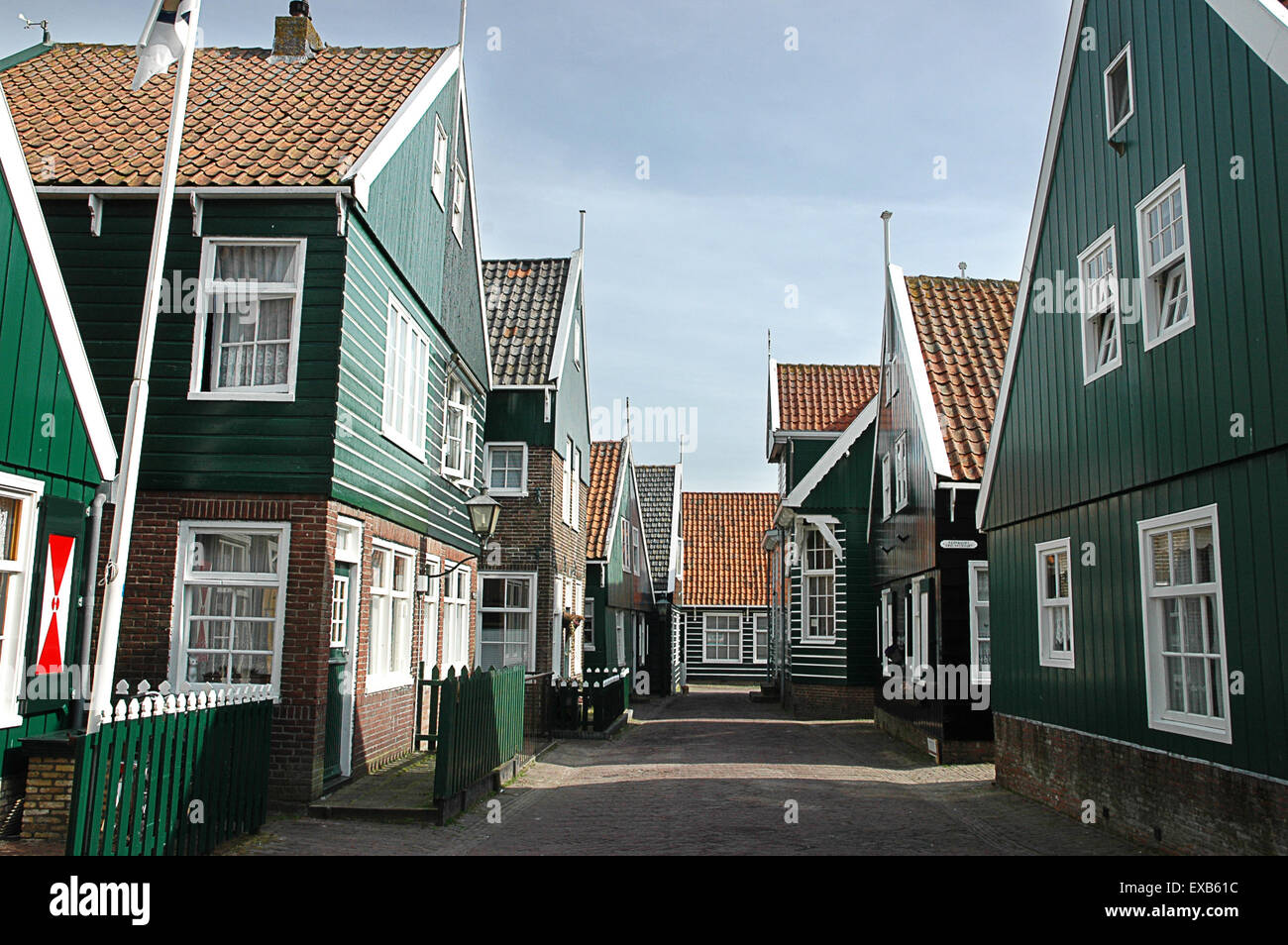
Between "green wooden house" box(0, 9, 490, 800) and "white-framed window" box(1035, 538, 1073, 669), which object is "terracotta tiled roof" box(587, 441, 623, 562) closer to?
"green wooden house" box(0, 9, 490, 800)

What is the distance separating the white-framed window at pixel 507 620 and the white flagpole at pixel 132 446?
13.0m

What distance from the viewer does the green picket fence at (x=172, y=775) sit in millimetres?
7086

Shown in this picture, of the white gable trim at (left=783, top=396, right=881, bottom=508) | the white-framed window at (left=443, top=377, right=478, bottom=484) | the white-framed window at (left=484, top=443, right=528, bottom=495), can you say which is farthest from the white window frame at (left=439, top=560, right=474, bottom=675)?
the white gable trim at (left=783, top=396, right=881, bottom=508)

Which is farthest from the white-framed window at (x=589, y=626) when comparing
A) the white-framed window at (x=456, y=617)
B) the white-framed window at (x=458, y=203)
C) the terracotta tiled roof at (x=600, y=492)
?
the white-framed window at (x=458, y=203)

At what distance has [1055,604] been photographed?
1259cm

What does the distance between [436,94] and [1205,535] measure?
1119cm

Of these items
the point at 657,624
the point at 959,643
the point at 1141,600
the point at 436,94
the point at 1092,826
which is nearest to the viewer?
the point at 1141,600

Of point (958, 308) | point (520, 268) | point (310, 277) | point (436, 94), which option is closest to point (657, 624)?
point (520, 268)

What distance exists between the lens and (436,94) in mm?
15000

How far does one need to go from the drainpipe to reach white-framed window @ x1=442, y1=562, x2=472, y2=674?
705cm

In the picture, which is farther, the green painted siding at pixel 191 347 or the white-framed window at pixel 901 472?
the white-framed window at pixel 901 472

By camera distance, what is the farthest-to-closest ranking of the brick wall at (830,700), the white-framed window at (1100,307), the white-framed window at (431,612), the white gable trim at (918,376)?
the brick wall at (830,700), the white gable trim at (918,376), the white-framed window at (431,612), the white-framed window at (1100,307)

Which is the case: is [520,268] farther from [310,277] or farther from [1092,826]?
[1092,826]

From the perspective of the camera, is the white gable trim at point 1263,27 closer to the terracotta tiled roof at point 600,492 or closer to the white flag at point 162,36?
the white flag at point 162,36
